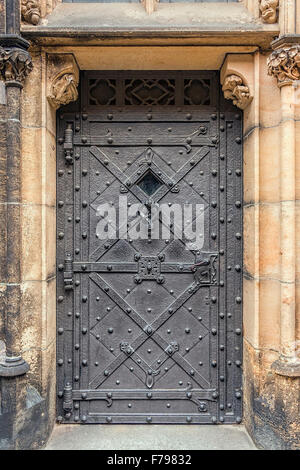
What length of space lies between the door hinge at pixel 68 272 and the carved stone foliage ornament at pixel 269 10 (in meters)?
2.14

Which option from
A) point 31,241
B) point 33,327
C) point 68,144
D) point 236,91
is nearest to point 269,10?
point 236,91

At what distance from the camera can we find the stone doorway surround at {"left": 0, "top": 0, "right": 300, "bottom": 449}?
7.10ft

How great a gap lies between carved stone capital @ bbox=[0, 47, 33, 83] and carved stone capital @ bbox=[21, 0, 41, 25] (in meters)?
0.25

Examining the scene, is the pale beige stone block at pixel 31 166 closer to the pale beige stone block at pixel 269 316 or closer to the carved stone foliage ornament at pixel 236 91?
the carved stone foliage ornament at pixel 236 91

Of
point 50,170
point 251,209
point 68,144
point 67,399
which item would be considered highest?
point 68,144

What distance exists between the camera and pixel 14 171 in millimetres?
2152

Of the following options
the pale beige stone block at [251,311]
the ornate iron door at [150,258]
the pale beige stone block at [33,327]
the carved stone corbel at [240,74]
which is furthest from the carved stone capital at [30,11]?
the pale beige stone block at [251,311]

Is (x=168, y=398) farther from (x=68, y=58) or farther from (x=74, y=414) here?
(x=68, y=58)

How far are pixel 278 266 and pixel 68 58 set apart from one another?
2049mm

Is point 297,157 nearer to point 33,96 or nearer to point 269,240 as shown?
point 269,240

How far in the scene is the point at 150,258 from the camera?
8.46 ft

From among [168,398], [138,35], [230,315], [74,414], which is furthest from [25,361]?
[138,35]

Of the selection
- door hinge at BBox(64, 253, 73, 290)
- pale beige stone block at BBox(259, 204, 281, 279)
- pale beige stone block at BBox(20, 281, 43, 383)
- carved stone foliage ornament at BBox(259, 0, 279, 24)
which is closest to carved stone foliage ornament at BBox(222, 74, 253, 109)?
carved stone foliage ornament at BBox(259, 0, 279, 24)

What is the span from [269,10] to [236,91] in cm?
51
